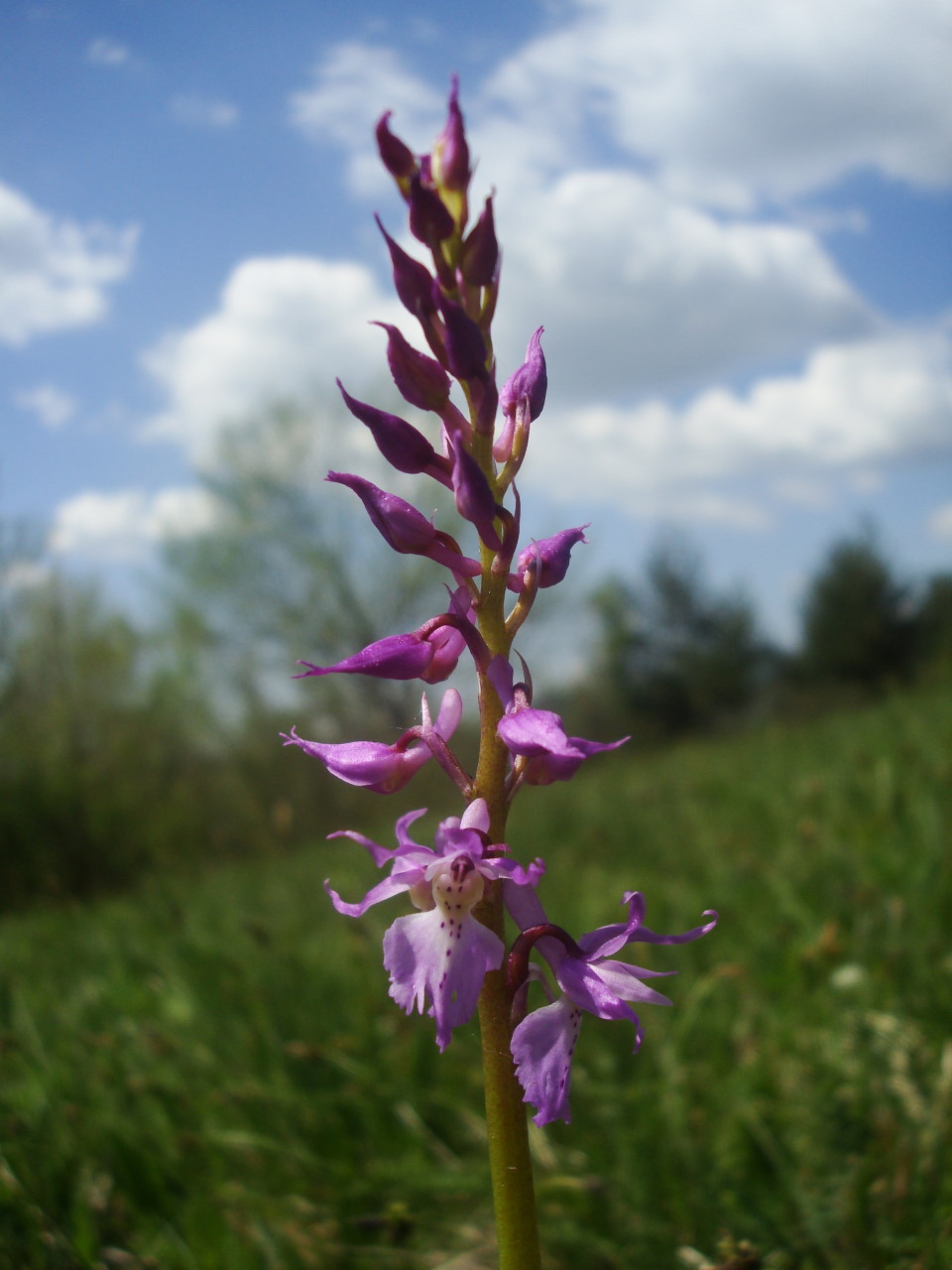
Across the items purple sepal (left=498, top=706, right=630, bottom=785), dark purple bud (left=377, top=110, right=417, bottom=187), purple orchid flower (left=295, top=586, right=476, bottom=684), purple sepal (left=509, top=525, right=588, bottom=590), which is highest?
dark purple bud (left=377, top=110, right=417, bottom=187)

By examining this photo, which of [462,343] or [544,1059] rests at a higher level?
[462,343]

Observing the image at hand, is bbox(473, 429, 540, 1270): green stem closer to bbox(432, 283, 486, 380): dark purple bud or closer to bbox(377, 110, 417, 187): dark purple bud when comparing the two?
bbox(432, 283, 486, 380): dark purple bud

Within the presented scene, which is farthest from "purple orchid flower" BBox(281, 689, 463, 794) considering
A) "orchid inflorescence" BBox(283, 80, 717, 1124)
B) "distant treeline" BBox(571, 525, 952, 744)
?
"distant treeline" BBox(571, 525, 952, 744)

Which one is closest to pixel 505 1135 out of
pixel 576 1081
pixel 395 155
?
pixel 395 155

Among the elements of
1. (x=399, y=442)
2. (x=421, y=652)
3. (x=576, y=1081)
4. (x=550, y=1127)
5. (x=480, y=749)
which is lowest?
(x=550, y=1127)

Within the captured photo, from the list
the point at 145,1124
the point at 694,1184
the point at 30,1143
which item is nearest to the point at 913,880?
the point at 694,1184

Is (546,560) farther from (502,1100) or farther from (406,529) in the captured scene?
(502,1100)
